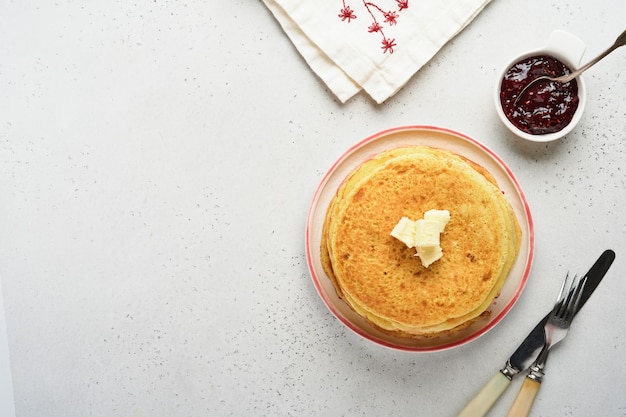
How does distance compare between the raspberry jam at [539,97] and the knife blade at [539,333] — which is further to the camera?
the knife blade at [539,333]

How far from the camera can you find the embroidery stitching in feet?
8.77

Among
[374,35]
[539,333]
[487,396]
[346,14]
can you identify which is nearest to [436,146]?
[374,35]

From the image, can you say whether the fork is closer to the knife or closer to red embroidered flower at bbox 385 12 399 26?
the knife

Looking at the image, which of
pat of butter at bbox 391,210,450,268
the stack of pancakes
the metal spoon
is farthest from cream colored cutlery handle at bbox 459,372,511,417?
the metal spoon

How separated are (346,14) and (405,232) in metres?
1.05

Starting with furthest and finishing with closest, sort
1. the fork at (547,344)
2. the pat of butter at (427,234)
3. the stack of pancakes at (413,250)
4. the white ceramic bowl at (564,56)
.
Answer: the fork at (547,344) → the white ceramic bowl at (564,56) → the stack of pancakes at (413,250) → the pat of butter at (427,234)

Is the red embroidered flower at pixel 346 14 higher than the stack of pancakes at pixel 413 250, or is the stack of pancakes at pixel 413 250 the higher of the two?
the red embroidered flower at pixel 346 14

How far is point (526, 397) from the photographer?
2.61 m

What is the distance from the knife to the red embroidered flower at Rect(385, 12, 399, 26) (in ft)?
4.49

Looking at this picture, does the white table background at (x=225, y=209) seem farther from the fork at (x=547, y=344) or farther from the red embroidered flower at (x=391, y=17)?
the red embroidered flower at (x=391, y=17)

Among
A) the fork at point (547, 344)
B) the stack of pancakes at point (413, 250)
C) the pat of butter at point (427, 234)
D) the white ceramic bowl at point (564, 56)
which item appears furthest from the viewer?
the fork at point (547, 344)

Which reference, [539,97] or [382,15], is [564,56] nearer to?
[539,97]

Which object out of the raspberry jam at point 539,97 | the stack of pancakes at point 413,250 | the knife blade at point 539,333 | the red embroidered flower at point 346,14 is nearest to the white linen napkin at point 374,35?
the red embroidered flower at point 346,14

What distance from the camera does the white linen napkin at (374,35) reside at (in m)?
2.66
